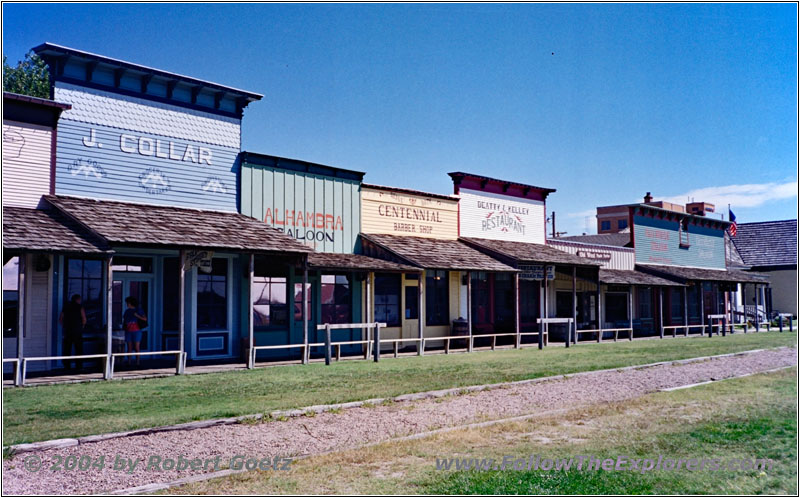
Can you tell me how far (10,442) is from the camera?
7578 millimetres

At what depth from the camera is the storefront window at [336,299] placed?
20.4m

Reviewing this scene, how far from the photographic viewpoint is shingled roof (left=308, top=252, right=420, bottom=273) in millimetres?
18312

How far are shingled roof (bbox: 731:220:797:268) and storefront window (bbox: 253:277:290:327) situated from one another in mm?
33369

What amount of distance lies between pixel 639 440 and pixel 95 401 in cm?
747

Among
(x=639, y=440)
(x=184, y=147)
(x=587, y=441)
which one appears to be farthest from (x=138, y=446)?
(x=184, y=147)

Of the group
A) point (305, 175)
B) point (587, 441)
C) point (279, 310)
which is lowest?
point (587, 441)

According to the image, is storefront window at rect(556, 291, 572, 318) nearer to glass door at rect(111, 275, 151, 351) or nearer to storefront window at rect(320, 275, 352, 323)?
storefront window at rect(320, 275, 352, 323)

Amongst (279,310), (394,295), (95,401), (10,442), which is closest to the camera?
(10,442)

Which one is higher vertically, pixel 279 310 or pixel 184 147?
pixel 184 147

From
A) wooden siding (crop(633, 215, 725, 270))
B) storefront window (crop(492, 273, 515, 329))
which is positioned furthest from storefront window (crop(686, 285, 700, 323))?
storefront window (crop(492, 273, 515, 329))

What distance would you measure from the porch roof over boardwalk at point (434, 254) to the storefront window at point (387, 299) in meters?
1.09

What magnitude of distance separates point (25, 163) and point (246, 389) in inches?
277

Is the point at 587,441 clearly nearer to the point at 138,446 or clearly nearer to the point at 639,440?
the point at 639,440

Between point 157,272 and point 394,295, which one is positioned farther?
point 394,295
